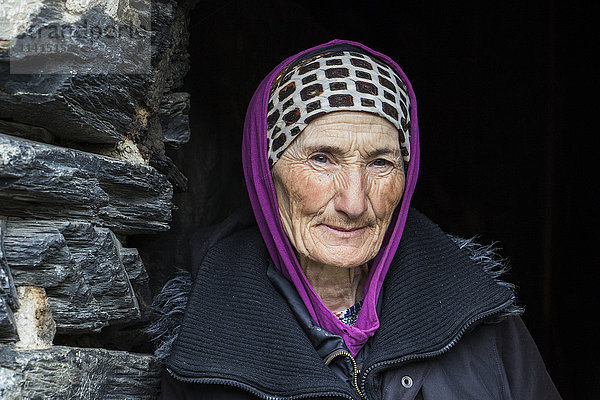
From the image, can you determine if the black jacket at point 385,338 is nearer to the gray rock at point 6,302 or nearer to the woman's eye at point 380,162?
the woman's eye at point 380,162

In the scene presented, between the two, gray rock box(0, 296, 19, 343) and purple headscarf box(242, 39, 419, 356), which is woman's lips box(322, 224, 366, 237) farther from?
gray rock box(0, 296, 19, 343)

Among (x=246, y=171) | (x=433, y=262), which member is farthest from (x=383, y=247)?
(x=246, y=171)

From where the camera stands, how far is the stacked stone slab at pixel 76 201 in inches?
53.1

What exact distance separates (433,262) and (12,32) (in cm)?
129

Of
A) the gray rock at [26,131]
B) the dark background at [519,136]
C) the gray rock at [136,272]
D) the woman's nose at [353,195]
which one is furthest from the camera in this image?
the dark background at [519,136]

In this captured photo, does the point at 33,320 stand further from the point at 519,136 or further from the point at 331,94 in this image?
the point at 519,136

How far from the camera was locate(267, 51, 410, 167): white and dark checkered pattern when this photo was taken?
6.41ft

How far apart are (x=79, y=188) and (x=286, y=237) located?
2.25 ft

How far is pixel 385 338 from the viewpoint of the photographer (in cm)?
187

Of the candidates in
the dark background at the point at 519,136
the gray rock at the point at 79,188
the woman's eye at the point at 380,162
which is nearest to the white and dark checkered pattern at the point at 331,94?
the woman's eye at the point at 380,162

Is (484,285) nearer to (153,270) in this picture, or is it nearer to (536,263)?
(153,270)

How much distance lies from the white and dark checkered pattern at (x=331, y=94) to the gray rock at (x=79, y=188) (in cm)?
37

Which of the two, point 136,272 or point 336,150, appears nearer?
point 136,272

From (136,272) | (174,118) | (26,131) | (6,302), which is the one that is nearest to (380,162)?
(174,118)
